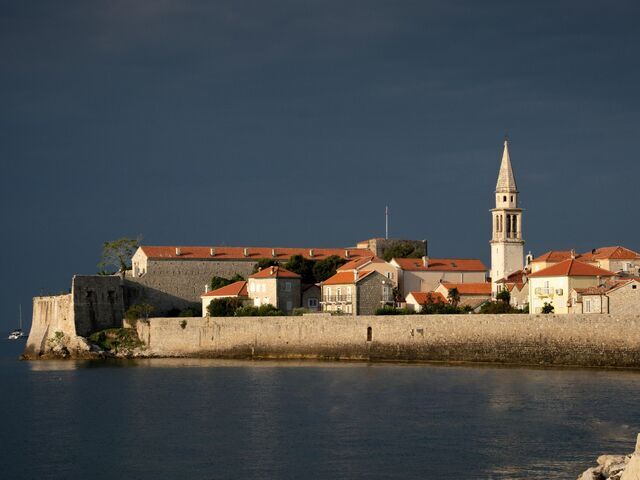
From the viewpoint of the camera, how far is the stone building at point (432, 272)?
69.4m

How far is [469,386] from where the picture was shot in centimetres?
4044

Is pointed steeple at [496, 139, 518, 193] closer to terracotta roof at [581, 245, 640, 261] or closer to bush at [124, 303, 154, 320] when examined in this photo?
terracotta roof at [581, 245, 640, 261]

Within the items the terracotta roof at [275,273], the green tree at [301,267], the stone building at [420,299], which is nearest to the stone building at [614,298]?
the stone building at [420,299]

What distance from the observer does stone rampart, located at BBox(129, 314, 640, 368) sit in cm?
4466

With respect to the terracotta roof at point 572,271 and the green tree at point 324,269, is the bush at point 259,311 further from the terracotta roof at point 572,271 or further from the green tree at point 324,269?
the terracotta roof at point 572,271

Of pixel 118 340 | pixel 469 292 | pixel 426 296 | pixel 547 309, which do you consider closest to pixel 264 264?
pixel 118 340

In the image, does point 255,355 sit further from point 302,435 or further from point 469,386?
point 302,435

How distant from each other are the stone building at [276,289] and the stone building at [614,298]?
2107 centimetres

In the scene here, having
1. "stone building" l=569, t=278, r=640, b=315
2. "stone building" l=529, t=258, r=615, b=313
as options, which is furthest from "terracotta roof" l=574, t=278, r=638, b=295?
"stone building" l=529, t=258, r=615, b=313

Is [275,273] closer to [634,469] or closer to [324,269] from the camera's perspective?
[324,269]

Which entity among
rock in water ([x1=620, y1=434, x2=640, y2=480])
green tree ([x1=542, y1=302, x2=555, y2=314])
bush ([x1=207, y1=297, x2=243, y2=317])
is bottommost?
rock in water ([x1=620, y1=434, x2=640, y2=480])

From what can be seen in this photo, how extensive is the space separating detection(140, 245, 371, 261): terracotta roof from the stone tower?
484 inches

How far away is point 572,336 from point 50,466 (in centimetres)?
2462

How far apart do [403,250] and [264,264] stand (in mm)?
11277
